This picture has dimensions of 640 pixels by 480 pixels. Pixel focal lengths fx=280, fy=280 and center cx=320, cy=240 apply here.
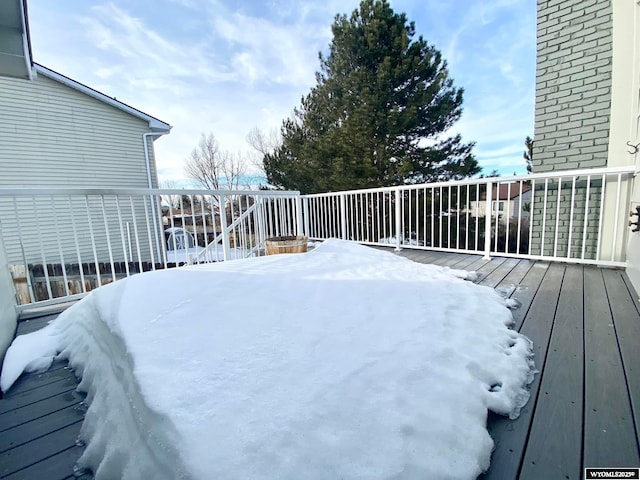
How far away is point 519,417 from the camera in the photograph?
967 mm

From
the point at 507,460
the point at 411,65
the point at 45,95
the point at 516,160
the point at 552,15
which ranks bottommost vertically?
the point at 507,460

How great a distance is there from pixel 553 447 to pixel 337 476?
2.23ft

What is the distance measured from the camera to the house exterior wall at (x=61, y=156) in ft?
20.3

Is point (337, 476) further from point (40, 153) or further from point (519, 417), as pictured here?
point (40, 153)

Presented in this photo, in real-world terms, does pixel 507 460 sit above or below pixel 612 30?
below

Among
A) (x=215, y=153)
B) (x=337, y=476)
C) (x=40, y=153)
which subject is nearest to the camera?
(x=337, y=476)

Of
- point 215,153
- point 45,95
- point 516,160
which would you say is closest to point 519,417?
point 45,95

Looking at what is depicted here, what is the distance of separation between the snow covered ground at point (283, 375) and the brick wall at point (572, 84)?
277cm

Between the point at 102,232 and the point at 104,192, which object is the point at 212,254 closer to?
the point at 104,192


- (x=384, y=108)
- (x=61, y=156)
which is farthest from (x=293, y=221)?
(x=61, y=156)

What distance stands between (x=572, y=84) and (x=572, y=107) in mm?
262

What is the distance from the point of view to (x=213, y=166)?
50.2ft

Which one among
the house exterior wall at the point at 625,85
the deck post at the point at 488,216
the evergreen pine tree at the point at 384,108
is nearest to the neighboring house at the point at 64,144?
the evergreen pine tree at the point at 384,108

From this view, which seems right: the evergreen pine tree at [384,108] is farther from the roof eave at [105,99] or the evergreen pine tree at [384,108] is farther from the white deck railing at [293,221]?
the roof eave at [105,99]
